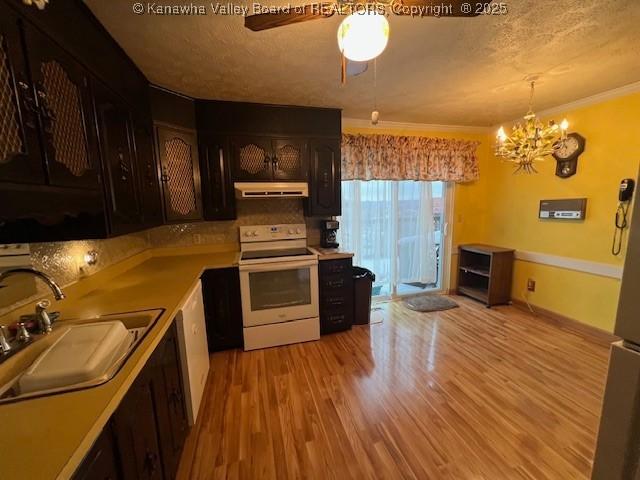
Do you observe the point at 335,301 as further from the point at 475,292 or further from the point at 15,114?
the point at 15,114

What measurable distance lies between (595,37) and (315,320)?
2.97 metres

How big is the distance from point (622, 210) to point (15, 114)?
4235 mm

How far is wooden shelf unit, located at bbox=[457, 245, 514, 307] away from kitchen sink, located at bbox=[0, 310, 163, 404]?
3.83 metres

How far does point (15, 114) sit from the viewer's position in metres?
0.89

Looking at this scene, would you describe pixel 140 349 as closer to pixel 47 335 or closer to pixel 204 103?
pixel 47 335

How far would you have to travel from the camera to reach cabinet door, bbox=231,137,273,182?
2.71 meters

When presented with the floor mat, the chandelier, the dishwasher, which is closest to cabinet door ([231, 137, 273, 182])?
the dishwasher

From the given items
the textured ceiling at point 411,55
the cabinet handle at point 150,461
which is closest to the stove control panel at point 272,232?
the textured ceiling at point 411,55

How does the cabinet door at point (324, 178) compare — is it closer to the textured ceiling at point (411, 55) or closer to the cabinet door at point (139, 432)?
the textured ceiling at point (411, 55)

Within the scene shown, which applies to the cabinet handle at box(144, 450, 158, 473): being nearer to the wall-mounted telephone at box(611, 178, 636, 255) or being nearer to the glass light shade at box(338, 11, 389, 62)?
the glass light shade at box(338, 11, 389, 62)

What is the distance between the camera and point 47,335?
1163mm

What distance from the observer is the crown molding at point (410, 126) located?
330 cm

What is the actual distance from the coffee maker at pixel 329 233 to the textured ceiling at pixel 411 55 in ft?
4.18

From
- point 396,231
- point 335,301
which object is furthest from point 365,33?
point 396,231
